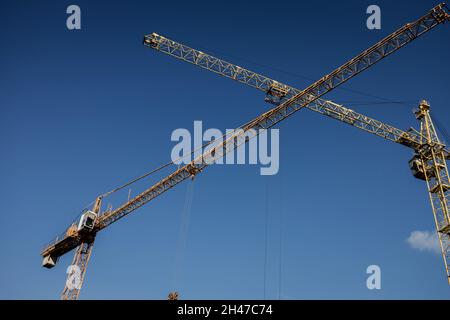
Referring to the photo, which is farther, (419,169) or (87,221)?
(87,221)

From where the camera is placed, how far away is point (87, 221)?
54.4 m

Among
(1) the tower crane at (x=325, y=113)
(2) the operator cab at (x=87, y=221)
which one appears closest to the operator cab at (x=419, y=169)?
(1) the tower crane at (x=325, y=113)

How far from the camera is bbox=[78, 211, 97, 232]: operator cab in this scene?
2134 inches

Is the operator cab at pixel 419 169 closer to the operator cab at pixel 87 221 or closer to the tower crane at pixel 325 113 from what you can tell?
the tower crane at pixel 325 113

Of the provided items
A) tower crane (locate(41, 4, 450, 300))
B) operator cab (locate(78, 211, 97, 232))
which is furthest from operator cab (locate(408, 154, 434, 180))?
operator cab (locate(78, 211, 97, 232))

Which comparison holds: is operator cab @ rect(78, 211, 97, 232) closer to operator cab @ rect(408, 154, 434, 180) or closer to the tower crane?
the tower crane

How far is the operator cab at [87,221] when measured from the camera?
5420 cm

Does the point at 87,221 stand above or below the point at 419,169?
below
